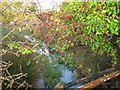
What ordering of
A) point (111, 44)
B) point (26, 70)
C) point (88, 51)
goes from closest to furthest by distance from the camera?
point (26, 70)
point (111, 44)
point (88, 51)

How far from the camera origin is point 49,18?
427 centimetres

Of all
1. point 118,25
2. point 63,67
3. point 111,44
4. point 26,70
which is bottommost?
point 63,67

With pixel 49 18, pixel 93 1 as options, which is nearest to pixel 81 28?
pixel 93 1

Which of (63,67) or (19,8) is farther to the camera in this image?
(63,67)

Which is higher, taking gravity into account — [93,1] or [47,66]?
[93,1]

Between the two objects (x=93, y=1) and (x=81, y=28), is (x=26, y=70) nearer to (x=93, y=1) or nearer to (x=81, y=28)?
(x=81, y=28)

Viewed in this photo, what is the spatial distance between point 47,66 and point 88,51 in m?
1.31

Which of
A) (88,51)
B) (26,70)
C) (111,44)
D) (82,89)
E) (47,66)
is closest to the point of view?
(82,89)

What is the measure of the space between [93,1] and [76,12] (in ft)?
1.53

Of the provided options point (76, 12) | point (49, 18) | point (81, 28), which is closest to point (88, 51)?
point (81, 28)

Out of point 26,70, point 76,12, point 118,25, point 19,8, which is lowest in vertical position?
point 26,70

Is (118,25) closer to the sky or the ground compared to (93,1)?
closer to the ground

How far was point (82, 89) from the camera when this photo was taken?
1.57 metres

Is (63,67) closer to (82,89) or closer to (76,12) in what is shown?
(76,12)
